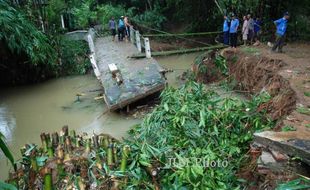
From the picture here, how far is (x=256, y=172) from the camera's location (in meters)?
5.24

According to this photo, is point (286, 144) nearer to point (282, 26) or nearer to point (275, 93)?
point (275, 93)

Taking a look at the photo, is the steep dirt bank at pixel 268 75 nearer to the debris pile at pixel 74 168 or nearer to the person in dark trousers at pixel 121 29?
the debris pile at pixel 74 168

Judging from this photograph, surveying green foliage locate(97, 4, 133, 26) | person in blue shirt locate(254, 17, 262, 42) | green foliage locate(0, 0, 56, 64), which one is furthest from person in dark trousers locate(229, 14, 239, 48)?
green foliage locate(97, 4, 133, 26)

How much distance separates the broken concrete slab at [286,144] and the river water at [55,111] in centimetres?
504

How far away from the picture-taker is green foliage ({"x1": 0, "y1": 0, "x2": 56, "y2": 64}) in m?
13.4

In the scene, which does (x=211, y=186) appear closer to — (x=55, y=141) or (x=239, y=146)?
(x=239, y=146)

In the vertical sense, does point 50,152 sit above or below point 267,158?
below

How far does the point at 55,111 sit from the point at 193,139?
6968mm

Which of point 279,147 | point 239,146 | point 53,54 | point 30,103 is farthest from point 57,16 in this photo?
point 279,147

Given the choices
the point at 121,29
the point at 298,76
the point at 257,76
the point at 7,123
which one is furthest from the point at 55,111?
the point at 298,76

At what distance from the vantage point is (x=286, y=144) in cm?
488

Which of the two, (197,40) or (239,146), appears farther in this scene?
(197,40)

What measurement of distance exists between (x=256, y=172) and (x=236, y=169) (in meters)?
0.42

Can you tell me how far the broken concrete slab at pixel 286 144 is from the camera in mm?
4660
